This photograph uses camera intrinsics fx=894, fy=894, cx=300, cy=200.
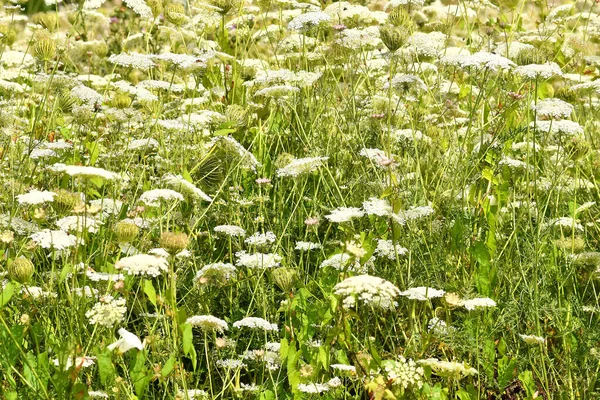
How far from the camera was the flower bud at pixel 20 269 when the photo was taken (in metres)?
2.04

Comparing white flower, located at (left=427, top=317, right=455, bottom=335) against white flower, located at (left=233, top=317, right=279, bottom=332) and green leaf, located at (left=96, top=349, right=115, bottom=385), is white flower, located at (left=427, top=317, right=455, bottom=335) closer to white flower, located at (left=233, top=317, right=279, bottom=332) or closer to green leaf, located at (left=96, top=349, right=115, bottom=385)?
white flower, located at (left=233, top=317, right=279, bottom=332)

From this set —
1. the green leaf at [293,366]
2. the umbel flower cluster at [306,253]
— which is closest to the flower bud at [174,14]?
the umbel flower cluster at [306,253]

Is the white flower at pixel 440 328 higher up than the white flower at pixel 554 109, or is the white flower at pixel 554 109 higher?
the white flower at pixel 554 109

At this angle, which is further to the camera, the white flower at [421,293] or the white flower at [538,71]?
the white flower at [538,71]

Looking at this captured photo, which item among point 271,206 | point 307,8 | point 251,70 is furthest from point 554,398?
point 251,70

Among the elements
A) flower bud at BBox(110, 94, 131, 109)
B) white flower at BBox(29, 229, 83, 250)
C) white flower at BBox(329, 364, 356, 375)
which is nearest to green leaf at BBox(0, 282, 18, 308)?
white flower at BBox(29, 229, 83, 250)

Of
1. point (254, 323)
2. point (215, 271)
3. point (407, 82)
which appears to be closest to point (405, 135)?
point (407, 82)

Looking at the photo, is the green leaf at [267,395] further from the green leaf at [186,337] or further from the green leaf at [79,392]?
the green leaf at [79,392]

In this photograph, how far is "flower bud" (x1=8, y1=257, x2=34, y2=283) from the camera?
204 centimetres

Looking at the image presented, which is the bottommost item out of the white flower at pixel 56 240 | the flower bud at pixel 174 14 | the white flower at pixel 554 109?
the white flower at pixel 56 240

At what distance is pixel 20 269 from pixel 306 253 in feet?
3.96

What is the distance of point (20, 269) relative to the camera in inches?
80.5

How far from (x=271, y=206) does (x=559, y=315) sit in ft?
3.97

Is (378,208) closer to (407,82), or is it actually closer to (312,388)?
(312,388)
